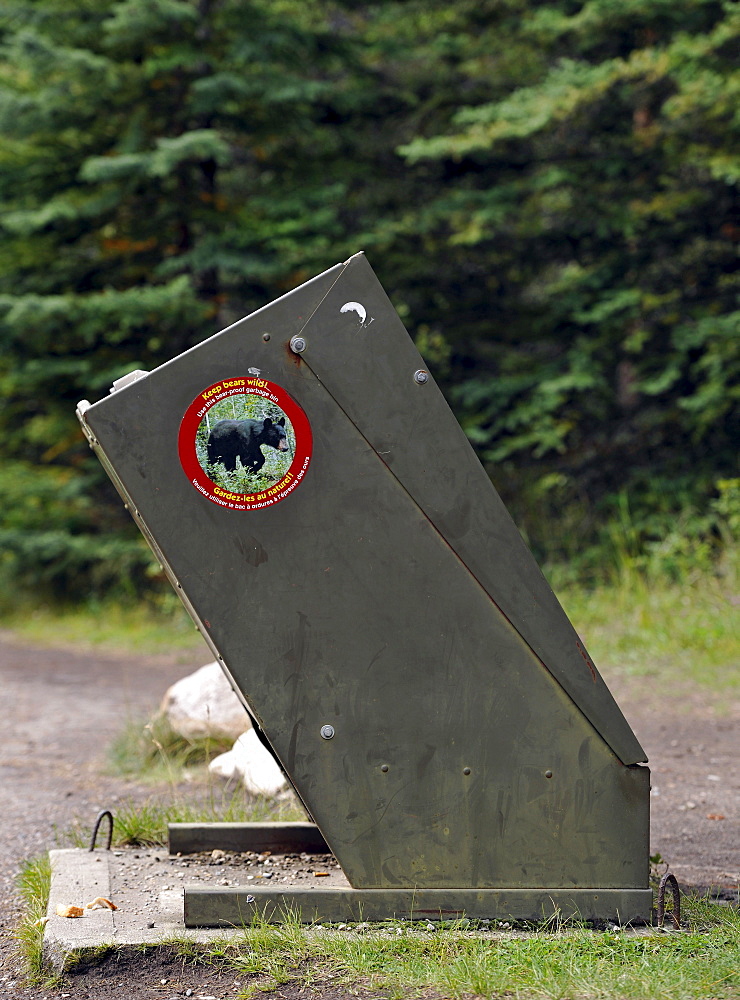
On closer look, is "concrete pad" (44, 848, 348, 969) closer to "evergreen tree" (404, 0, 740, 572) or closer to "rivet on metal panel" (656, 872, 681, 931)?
"rivet on metal panel" (656, 872, 681, 931)

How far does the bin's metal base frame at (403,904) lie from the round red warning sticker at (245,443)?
1090 millimetres

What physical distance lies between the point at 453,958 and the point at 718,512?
24.1ft

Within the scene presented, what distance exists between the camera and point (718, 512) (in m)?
9.28

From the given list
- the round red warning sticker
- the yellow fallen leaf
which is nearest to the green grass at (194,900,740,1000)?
the yellow fallen leaf

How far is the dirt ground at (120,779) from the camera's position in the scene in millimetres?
2656

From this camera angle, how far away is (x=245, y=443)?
2.69 m

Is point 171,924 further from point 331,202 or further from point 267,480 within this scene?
point 331,202

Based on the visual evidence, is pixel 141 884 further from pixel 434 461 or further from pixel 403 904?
pixel 434 461

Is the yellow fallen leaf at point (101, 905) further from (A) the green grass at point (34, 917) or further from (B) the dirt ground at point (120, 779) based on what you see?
(B) the dirt ground at point (120, 779)

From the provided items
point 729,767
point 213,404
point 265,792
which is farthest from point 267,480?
point 729,767

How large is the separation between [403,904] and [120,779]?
2.69 metres

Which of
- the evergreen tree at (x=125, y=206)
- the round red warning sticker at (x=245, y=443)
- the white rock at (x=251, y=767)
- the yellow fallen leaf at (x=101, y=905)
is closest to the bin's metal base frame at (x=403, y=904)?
the yellow fallen leaf at (x=101, y=905)

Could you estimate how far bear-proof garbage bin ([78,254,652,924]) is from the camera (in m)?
2.68

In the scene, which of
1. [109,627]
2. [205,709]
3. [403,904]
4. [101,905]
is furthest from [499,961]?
[109,627]
